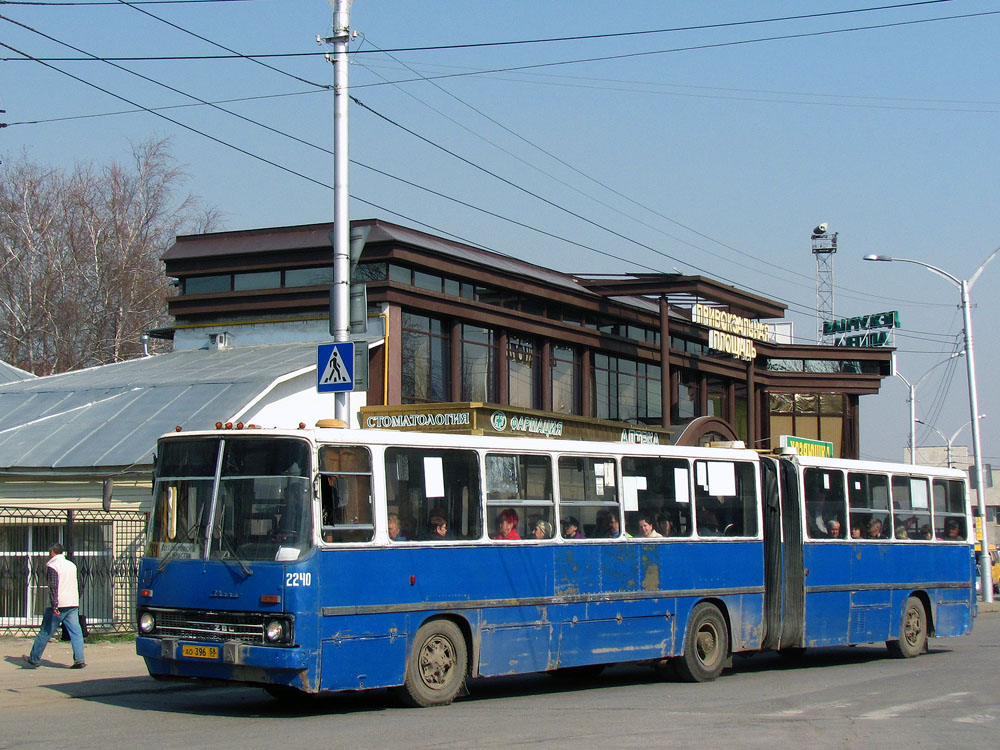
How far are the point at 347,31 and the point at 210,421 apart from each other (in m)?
8.19

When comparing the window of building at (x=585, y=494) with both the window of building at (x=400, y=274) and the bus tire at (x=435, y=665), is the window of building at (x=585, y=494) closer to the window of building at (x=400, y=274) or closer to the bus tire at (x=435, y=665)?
the bus tire at (x=435, y=665)

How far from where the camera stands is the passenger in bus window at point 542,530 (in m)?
13.4

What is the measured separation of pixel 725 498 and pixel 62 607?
27.1ft

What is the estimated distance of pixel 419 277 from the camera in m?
28.3

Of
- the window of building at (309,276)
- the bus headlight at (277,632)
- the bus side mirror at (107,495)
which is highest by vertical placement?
the window of building at (309,276)

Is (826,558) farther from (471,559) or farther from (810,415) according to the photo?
(810,415)

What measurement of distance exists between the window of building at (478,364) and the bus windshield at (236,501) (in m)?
17.8

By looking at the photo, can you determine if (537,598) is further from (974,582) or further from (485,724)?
(974,582)

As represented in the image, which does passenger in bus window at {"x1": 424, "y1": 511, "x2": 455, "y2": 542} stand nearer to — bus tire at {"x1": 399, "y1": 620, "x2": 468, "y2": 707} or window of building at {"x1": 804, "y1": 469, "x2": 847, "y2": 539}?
bus tire at {"x1": 399, "y1": 620, "x2": 468, "y2": 707}

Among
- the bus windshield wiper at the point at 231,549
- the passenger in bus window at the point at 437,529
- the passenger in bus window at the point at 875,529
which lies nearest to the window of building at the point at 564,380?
the passenger in bus window at the point at 875,529

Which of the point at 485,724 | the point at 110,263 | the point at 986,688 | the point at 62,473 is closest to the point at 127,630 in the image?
the point at 62,473

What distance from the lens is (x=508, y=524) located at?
13.1 m

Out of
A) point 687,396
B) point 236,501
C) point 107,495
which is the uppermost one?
point 687,396

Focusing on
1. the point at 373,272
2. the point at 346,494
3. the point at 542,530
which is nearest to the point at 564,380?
the point at 373,272
